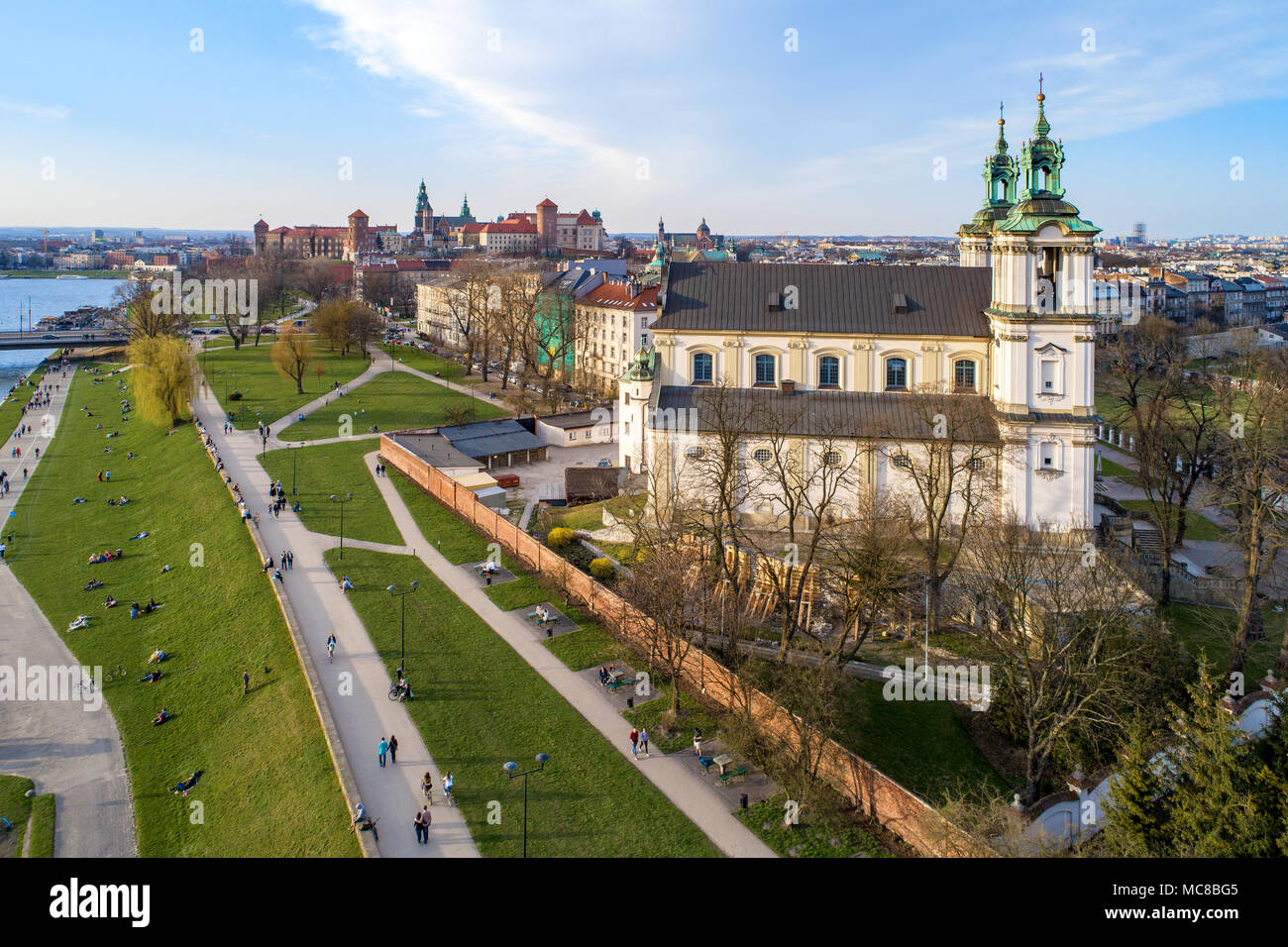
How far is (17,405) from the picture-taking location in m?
77.5

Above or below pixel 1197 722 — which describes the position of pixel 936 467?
above

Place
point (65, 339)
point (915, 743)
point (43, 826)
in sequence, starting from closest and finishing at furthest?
point (43, 826) < point (915, 743) < point (65, 339)

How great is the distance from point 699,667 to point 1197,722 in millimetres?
13670

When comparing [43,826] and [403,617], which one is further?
[403,617]

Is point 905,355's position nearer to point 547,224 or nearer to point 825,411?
point 825,411

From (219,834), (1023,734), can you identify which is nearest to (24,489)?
(219,834)

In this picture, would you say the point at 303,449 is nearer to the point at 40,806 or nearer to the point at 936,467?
the point at 40,806

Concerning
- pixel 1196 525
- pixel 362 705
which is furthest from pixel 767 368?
pixel 362 705

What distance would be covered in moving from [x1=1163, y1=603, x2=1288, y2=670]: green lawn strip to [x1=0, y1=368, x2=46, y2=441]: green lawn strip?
233ft

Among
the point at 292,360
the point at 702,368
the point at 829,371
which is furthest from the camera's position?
the point at 292,360

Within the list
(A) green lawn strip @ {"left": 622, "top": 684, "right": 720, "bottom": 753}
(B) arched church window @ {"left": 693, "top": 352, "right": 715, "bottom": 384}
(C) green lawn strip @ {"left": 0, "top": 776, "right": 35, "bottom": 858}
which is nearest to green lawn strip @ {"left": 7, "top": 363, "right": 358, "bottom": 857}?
(C) green lawn strip @ {"left": 0, "top": 776, "right": 35, "bottom": 858}

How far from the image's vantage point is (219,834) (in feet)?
76.5

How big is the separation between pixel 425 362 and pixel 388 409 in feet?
73.1

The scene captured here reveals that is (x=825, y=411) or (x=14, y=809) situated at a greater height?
(x=825, y=411)
